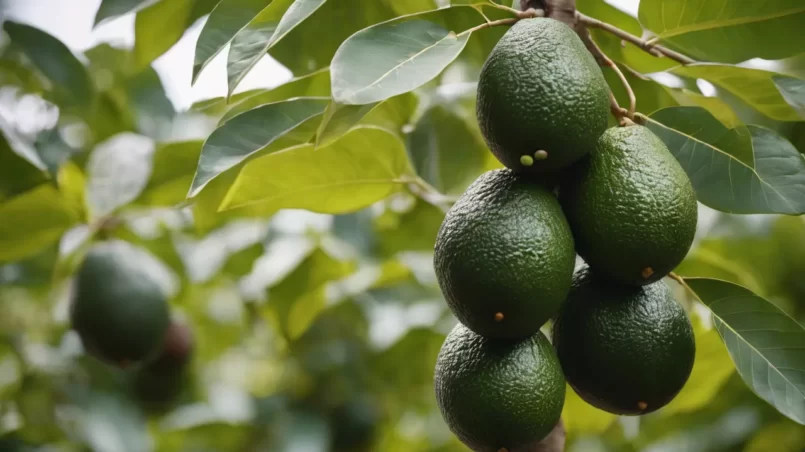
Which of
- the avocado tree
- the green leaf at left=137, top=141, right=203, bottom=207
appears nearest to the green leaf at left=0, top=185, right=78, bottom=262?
the avocado tree

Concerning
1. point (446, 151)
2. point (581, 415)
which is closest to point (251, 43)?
point (446, 151)

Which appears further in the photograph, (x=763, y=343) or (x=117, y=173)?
(x=117, y=173)

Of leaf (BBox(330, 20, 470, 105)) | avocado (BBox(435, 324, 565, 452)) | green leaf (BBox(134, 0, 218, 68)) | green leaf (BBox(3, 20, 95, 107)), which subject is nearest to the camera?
leaf (BBox(330, 20, 470, 105))

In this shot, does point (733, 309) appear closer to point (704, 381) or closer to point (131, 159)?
point (704, 381)

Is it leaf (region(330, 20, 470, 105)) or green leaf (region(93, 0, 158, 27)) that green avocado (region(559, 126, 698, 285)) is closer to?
leaf (region(330, 20, 470, 105))

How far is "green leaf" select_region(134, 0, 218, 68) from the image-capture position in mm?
1147

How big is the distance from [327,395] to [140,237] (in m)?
0.62

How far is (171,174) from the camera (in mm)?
1530

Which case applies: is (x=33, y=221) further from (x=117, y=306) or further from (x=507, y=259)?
(x=507, y=259)

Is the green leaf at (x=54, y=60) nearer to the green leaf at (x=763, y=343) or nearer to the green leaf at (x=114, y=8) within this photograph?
the green leaf at (x=114, y=8)

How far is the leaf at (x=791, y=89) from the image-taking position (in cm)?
92

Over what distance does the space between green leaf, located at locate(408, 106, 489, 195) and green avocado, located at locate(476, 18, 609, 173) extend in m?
0.48

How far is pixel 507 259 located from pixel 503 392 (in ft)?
0.45

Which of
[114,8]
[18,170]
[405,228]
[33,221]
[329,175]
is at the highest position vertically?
[114,8]
